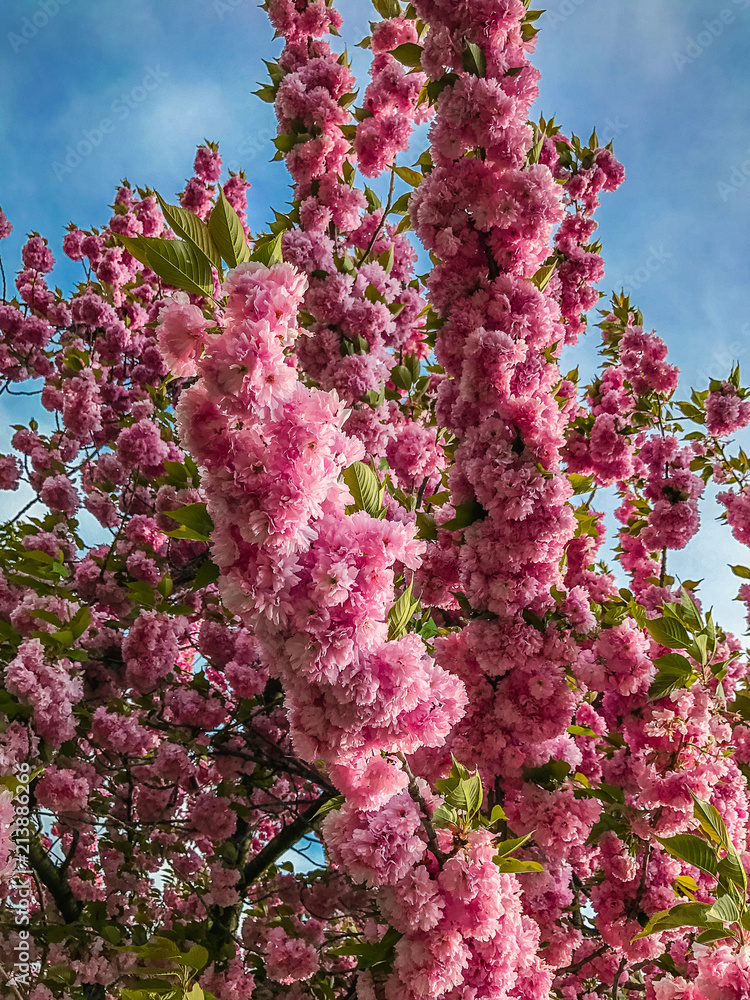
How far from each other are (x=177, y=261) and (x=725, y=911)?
6.86 feet

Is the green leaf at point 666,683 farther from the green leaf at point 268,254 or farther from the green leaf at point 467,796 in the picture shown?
the green leaf at point 268,254

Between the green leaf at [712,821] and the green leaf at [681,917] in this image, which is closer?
the green leaf at [681,917]

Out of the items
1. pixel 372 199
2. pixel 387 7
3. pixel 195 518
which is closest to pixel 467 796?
pixel 195 518

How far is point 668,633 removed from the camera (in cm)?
249

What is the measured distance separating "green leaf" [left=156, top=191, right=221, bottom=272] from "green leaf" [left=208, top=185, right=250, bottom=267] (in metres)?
0.01

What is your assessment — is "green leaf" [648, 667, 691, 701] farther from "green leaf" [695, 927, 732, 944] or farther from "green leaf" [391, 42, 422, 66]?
"green leaf" [391, 42, 422, 66]

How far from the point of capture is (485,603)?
8.14ft

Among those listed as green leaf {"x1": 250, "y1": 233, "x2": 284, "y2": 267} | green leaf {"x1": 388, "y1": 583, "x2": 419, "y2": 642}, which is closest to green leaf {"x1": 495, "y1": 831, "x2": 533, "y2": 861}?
green leaf {"x1": 388, "y1": 583, "x2": 419, "y2": 642}

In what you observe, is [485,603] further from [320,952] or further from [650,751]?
[320,952]

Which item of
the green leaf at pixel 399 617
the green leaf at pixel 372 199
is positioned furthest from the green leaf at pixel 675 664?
the green leaf at pixel 372 199

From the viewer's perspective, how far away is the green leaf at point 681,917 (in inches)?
61.2

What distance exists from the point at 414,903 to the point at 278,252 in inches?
63.6

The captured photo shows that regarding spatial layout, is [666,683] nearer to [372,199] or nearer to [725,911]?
[725,911]

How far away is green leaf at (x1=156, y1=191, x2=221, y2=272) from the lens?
1271 mm
